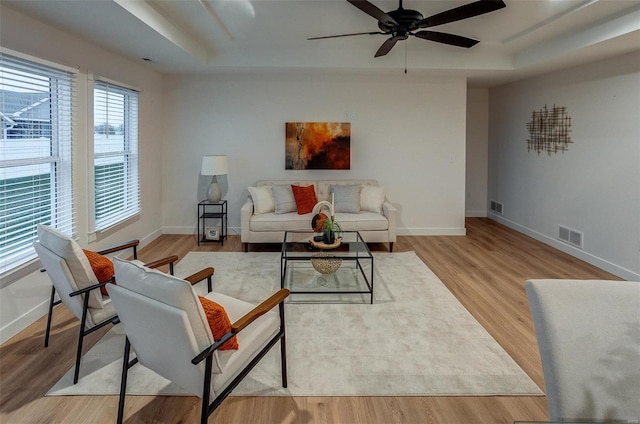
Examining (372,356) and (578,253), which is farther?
(578,253)

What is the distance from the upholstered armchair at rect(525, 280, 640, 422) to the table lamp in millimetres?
5082

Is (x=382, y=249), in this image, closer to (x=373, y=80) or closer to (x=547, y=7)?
Answer: (x=373, y=80)

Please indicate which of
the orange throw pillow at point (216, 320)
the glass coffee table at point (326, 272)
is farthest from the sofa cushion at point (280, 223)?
the orange throw pillow at point (216, 320)

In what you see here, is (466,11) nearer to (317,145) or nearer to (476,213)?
(317,145)

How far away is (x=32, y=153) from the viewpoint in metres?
3.43

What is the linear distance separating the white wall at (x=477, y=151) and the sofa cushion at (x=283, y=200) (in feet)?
12.6

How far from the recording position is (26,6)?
3.05 meters

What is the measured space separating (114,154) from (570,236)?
572cm

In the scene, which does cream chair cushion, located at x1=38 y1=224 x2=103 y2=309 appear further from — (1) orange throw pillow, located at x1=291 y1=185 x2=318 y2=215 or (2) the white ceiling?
(1) orange throw pillow, located at x1=291 y1=185 x2=318 y2=215

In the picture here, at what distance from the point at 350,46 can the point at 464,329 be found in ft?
12.8

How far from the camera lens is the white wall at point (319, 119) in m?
6.36

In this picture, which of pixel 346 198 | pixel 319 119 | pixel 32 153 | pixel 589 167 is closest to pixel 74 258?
pixel 32 153

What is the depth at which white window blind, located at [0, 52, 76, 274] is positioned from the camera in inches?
122

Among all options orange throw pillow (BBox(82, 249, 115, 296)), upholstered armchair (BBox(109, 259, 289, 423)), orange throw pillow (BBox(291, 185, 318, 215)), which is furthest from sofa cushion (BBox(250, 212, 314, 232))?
upholstered armchair (BBox(109, 259, 289, 423))
